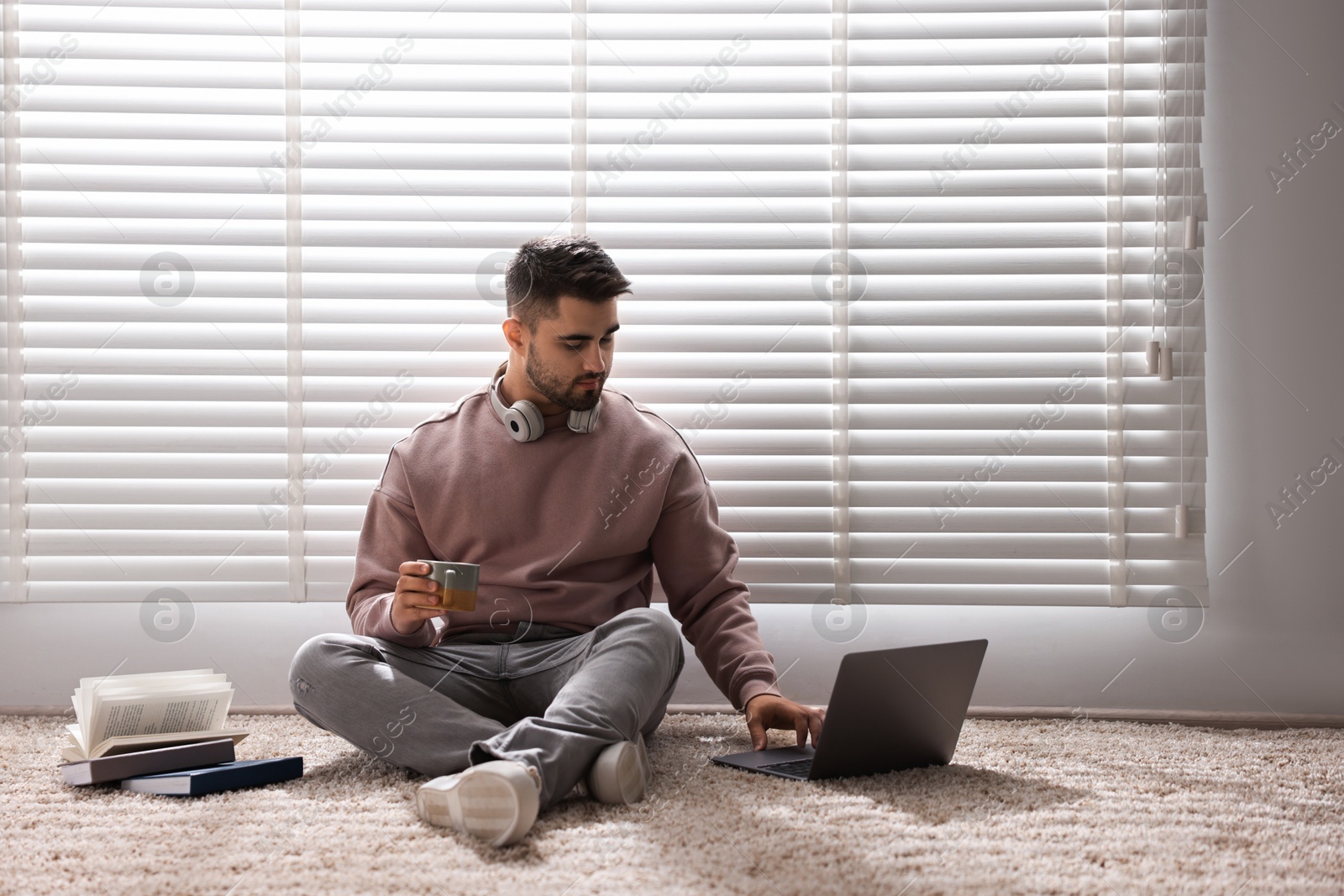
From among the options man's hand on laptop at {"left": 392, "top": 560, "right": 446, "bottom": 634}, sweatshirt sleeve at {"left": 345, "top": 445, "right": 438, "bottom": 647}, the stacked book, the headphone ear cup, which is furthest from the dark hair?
the stacked book

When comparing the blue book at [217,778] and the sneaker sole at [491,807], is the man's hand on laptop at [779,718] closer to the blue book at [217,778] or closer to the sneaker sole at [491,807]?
the sneaker sole at [491,807]

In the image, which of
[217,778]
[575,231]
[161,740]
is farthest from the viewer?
[575,231]

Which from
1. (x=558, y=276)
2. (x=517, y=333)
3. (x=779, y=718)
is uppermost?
(x=558, y=276)

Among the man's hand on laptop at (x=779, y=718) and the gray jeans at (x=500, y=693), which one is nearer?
the gray jeans at (x=500, y=693)

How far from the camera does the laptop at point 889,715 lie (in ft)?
5.00

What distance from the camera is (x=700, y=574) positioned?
6.44 ft

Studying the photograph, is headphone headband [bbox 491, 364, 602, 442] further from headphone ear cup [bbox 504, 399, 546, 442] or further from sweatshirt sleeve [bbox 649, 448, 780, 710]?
sweatshirt sleeve [bbox 649, 448, 780, 710]

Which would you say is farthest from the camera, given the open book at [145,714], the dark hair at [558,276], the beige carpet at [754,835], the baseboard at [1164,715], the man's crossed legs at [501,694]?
the baseboard at [1164,715]

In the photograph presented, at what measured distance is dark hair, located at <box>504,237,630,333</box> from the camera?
Result: 185 cm

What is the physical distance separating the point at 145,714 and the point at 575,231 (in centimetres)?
129

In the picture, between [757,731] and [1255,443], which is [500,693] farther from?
[1255,443]

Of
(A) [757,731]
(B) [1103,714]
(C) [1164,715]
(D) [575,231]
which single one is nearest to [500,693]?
(A) [757,731]

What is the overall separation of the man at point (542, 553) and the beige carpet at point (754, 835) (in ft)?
0.56

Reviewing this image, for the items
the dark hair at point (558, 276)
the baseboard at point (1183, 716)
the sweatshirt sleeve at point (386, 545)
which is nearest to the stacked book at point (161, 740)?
the sweatshirt sleeve at point (386, 545)
